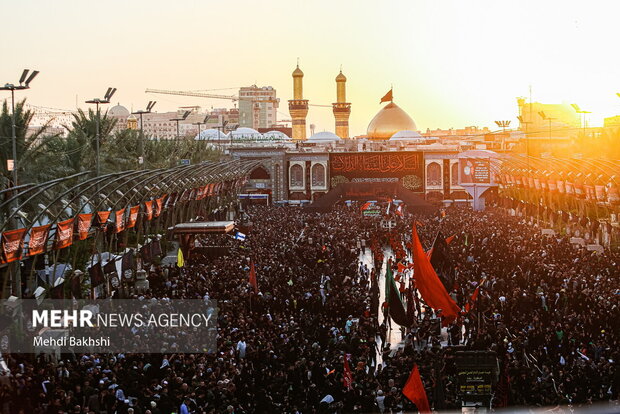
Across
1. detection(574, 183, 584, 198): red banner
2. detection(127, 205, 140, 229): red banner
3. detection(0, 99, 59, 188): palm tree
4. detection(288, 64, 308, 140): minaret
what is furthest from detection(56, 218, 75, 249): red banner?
detection(288, 64, 308, 140): minaret

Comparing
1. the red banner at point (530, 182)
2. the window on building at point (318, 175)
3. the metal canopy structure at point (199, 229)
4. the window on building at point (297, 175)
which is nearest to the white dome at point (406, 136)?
the window on building at point (318, 175)

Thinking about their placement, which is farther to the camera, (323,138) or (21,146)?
(323,138)

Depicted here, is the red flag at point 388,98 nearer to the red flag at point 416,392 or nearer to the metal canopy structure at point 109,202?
the metal canopy structure at point 109,202

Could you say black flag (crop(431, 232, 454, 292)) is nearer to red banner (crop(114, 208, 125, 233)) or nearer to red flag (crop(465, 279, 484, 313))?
red flag (crop(465, 279, 484, 313))

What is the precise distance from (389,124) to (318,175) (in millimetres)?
18633

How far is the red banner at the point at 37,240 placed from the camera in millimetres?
15531

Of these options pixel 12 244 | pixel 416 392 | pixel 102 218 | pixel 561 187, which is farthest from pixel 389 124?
pixel 416 392

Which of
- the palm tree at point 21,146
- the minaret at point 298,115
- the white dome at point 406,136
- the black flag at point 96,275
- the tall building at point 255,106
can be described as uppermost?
the tall building at point 255,106

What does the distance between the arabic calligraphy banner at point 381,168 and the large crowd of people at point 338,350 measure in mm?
37747

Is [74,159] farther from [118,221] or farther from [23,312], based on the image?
[23,312]

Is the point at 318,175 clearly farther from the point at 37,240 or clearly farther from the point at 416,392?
the point at 416,392

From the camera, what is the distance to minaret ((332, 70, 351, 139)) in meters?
105

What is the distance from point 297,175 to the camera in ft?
219

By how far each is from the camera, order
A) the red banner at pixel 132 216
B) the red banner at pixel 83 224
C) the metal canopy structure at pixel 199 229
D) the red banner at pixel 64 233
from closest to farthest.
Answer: the red banner at pixel 64 233 → the red banner at pixel 83 224 → the red banner at pixel 132 216 → the metal canopy structure at pixel 199 229
